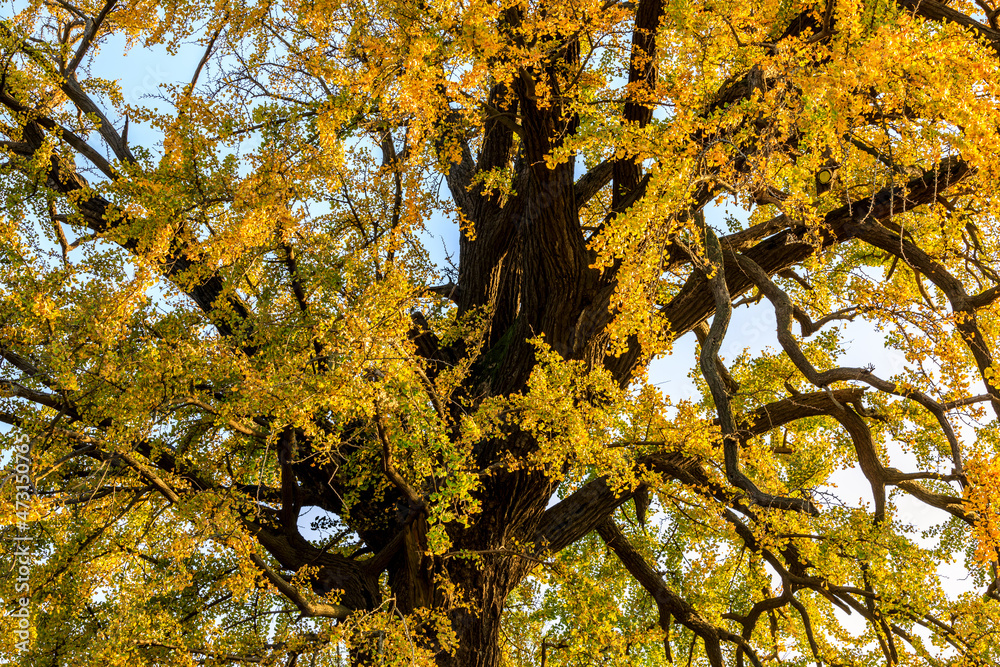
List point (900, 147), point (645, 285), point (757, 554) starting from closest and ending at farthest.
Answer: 1. point (645, 285)
2. point (900, 147)
3. point (757, 554)

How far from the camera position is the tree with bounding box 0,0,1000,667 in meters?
4.33

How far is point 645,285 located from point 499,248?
312 cm

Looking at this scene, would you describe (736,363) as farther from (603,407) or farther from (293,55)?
(293,55)

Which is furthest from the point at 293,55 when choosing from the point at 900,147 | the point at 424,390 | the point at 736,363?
the point at 736,363

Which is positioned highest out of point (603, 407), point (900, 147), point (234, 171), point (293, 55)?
point (293, 55)

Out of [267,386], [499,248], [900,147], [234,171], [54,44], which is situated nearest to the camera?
[267,386]

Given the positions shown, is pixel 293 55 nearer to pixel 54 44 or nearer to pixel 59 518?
pixel 54 44

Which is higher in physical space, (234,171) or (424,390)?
(234,171)

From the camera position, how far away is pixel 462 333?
20.0 feet

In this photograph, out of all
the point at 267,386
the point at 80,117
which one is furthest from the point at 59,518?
the point at 80,117

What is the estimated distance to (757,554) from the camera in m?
5.73

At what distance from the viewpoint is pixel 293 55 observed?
5.91m

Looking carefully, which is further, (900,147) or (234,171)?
(900,147)

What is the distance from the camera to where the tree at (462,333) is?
170 inches
